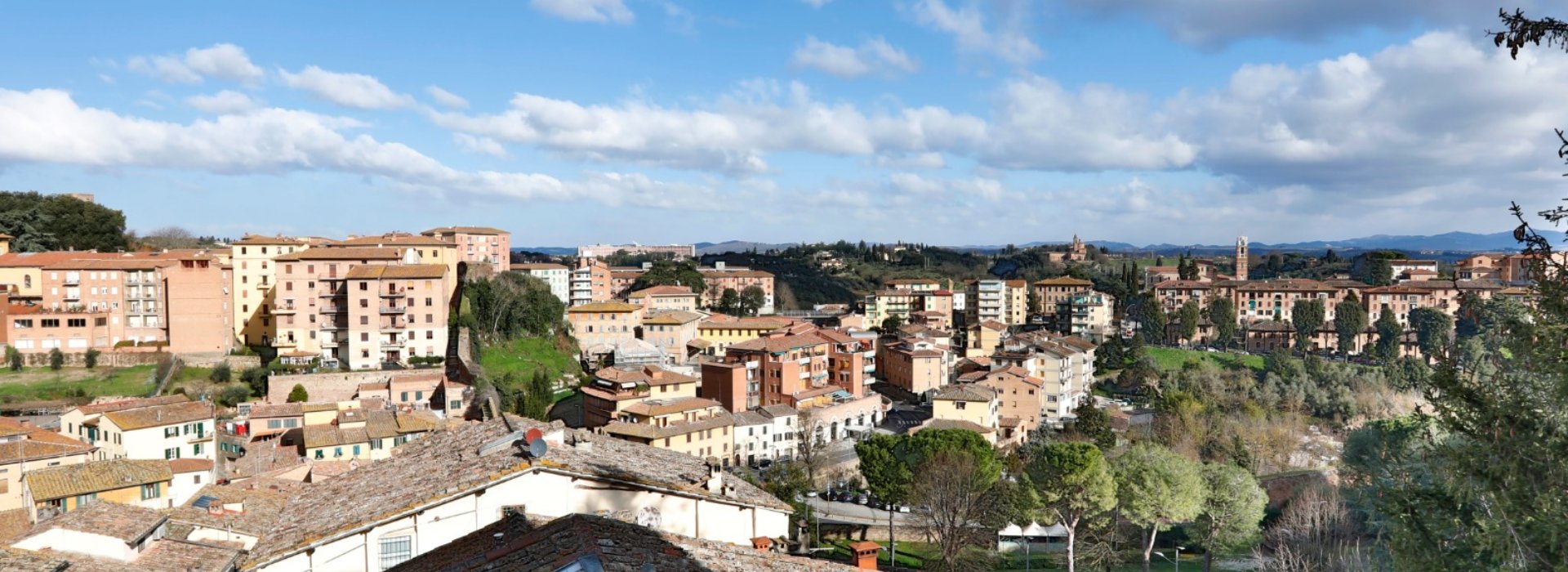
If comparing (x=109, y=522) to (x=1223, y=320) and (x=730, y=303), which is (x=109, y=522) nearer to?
(x=730, y=303)

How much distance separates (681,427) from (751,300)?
43.2 meters

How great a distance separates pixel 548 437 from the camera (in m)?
8.45

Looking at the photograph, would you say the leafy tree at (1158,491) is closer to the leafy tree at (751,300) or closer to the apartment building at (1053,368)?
the apartment building at (1053,368)

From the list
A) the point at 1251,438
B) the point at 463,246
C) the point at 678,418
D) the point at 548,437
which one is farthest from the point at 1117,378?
the point at 548,437

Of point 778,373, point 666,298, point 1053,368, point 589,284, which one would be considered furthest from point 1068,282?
point 778,373

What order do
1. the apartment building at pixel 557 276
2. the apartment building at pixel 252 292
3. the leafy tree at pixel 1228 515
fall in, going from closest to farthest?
the leafy tree at pixel 1228 515, the apartment building at pixel 252 292, the apartment building at pixel 557 276

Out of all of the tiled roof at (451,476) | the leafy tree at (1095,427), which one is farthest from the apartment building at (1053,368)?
the tiled roof at (451,476)

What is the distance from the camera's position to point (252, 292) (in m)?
44.5

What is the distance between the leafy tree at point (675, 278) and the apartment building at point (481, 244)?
1165 centimetres

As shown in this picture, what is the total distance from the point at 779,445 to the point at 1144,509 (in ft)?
61.8

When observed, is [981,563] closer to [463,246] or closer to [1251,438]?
[1251,438]

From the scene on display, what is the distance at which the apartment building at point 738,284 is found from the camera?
264 feet

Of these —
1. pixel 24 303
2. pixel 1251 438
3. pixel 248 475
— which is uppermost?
pixel 24 303

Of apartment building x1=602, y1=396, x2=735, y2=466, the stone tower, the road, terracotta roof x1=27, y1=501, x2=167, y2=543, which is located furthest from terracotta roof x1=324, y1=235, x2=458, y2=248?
the stone tower
